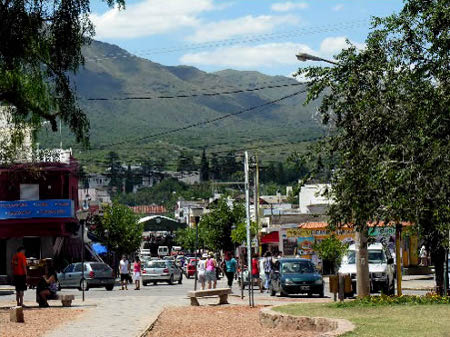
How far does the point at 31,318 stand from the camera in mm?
26109

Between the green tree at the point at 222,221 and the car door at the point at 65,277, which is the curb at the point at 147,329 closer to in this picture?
the car door at the point at 65,277

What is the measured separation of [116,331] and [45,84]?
533cm

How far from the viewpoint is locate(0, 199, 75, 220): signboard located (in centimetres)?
6084

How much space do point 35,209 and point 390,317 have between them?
4402 centimetres

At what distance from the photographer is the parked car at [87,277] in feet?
159

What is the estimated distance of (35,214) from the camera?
61.1 meters

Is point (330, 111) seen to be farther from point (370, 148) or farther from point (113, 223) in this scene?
point (113, 223)

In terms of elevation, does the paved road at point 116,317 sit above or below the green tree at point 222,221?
below

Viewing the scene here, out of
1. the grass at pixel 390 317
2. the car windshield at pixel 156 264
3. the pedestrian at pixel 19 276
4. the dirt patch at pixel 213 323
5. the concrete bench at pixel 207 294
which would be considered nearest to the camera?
the grass at pixel 390 317

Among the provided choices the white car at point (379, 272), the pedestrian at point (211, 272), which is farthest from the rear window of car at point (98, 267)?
the white car at point (379, 272)

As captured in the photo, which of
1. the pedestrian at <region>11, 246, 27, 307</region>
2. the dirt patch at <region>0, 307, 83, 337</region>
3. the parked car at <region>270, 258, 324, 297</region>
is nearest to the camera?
the dirt patch at <region>0, 307, 83, 337</region>

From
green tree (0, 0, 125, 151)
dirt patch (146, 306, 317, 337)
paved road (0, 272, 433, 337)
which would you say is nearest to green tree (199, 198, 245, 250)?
paved road (0, 272, 433, 337)

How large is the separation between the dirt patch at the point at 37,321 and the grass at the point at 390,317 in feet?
17.4

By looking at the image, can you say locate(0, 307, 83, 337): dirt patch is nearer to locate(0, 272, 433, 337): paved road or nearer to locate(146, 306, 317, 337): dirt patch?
locate(0, 272, 433, 337): paved road
